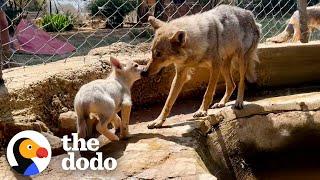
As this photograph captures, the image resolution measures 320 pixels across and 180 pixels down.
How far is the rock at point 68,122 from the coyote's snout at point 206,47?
694mm

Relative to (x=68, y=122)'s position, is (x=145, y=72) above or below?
above

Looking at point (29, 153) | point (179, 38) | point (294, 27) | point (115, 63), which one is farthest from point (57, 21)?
point (29, 153)

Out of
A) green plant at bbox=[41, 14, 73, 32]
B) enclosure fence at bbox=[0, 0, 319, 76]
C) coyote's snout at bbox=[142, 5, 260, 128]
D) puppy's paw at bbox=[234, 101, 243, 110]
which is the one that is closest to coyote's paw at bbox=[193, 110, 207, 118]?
coyote's snout at bbox=[142, 5, 260, 128]

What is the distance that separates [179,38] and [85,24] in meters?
7.69

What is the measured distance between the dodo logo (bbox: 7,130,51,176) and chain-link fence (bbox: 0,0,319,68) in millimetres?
1928

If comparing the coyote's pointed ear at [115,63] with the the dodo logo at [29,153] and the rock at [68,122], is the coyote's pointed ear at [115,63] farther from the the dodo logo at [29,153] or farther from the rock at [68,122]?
the the dodo logo at [29,153]

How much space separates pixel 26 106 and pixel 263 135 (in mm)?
2372

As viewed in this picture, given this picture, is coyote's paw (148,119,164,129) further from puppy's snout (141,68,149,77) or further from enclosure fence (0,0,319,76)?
enclosure fence (0,0,319,76)

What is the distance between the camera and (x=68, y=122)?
197 inches

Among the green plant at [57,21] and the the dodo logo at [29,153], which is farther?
the green plant at [57,21]

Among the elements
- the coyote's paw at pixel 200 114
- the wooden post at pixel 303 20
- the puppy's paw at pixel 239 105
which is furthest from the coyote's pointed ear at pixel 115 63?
the wooden post at pixel 303 20

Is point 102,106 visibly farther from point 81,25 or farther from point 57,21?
point 57,21

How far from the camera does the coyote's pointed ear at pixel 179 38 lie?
16.0 feet

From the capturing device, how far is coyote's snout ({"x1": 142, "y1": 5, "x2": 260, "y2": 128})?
16.3 ft
